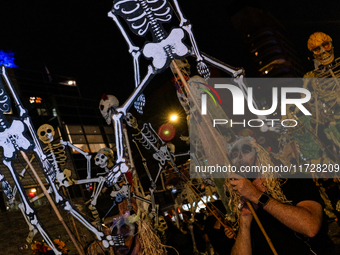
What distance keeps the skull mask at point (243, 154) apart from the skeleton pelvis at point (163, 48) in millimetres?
1078

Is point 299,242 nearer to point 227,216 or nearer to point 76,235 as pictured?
point 227,216

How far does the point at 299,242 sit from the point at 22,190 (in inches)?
112

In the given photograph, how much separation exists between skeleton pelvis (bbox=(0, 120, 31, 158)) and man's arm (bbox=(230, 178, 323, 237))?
7.95 ft

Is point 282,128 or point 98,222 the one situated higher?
point 282,128

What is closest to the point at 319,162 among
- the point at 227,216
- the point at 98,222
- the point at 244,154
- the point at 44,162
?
the point at 227,216

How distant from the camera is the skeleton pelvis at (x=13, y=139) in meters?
3.11

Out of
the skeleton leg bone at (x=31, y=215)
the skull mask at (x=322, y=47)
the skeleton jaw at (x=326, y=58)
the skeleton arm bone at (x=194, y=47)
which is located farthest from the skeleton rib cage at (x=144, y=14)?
the skeleton jaw at (x=326, y=58)

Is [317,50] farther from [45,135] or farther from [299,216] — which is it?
[45,135]

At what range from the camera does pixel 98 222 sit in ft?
10.8

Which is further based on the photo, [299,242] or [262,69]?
[262,69]

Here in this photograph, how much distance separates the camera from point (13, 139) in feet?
10.3

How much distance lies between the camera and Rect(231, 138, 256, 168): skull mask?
2574 mm

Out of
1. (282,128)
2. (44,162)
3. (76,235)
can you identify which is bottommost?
(76,235)

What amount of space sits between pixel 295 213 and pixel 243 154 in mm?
892
